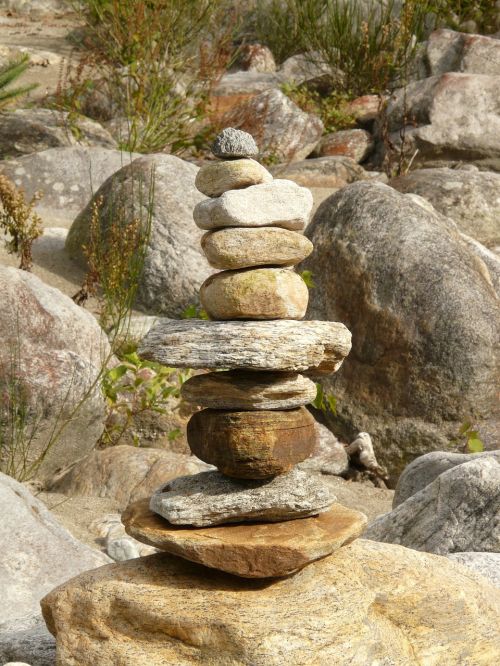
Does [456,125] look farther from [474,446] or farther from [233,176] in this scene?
[233,176]

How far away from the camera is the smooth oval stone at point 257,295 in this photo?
373 centimetres

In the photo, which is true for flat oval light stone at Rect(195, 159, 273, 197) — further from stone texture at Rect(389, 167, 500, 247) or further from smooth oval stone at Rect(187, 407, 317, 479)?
stone texture at Rect(389, 167, 500, 247)

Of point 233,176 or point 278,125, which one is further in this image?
point 278,125

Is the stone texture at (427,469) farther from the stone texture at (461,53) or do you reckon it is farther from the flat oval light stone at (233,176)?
the stone texture at (461,53)

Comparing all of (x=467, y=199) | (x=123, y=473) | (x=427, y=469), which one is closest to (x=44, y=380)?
(x=123, y=473)

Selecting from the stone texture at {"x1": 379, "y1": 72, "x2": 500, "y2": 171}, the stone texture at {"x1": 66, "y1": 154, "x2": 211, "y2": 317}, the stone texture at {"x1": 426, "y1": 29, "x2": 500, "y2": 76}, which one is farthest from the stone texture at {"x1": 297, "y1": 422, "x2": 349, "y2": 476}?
the stone texture at {"x1": 426, "y1": 29, "x2": 500, "y2": 76}

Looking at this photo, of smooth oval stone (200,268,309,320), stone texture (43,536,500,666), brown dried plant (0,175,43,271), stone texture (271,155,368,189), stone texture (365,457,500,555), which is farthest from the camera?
stone texture (271,155,368,189)

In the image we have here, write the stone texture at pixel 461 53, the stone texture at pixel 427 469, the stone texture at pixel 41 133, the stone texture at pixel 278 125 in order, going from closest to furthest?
1. the stone texture at pixel 427 469
2. the stone texture at pixel 41 133
3. the stone texture at pixel 278 125
4. the stone texture at pixel 461 53

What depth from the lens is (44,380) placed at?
6547mm

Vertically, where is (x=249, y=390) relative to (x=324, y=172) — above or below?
above

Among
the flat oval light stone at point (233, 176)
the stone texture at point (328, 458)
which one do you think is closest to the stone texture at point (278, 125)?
the stone texture at point (328, 458)

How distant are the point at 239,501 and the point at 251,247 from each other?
909mm

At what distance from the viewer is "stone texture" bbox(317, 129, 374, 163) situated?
13672 mm

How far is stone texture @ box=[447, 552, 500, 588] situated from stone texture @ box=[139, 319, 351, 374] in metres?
1.36
